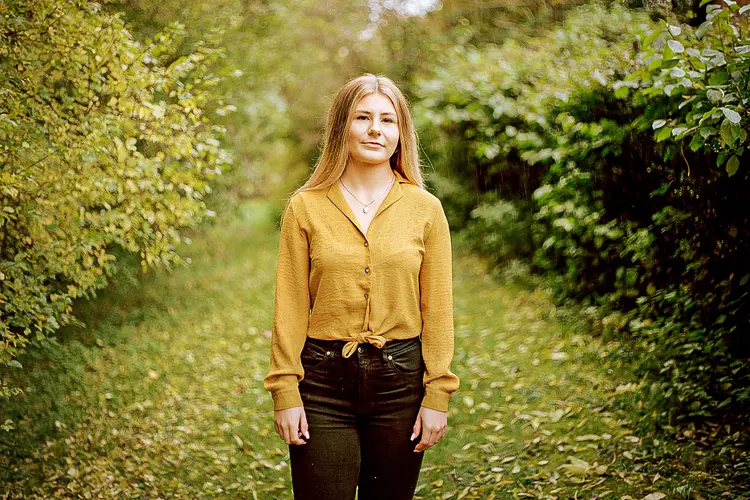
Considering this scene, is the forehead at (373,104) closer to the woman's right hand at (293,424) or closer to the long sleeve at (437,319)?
the long sleeve at (437,319)

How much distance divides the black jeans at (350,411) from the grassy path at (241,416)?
2.09 meters

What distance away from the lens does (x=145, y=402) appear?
19.3 feet

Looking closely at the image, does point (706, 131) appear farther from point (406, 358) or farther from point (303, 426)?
point (303, 426)

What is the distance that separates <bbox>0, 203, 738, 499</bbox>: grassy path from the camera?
429 centimetres

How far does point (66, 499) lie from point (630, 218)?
4.68 metres

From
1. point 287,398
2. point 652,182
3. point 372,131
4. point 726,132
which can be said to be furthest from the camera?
point 652,182

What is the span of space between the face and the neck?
5cm

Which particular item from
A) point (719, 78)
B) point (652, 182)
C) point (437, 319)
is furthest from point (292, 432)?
point (652, 182)

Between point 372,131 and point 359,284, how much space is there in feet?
1.78

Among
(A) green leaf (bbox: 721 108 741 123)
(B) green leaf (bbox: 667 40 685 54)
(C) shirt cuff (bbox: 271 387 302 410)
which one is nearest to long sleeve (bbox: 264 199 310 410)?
(C) shirt cuff (bbox: 271 387 302 410)

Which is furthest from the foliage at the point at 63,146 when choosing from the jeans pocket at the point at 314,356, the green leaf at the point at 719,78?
the green leaf at the point at 719,78

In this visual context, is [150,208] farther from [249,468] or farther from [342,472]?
[342,472]

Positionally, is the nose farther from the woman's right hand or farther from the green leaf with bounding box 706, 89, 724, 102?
the green leaf with bounding box 706, 89, 724, 102

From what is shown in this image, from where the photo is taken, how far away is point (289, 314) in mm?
2287
